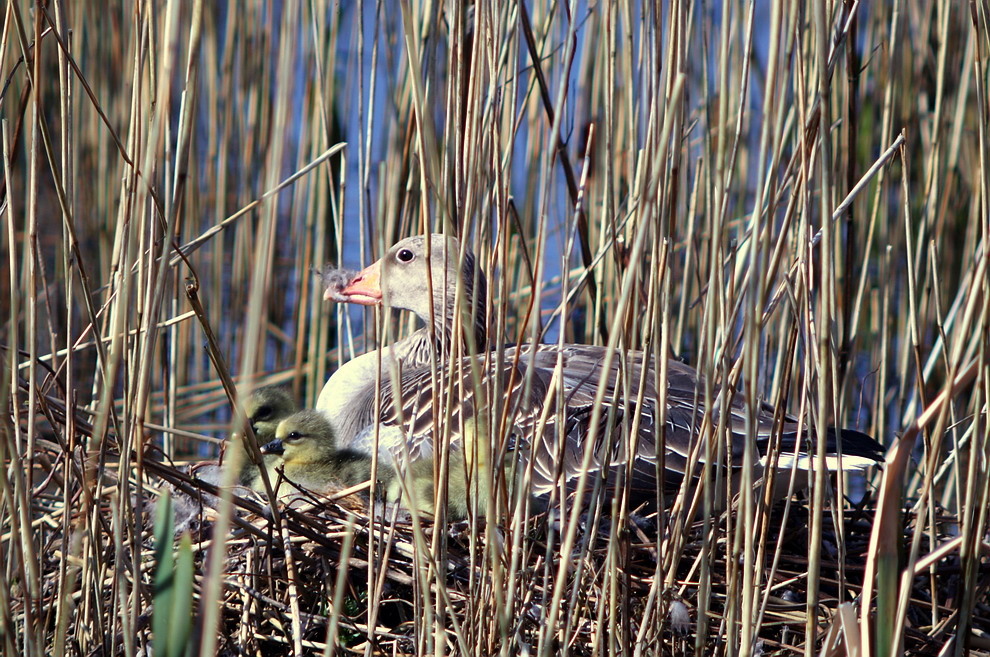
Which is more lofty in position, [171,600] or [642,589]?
[171,600]

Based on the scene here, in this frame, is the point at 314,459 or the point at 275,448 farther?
the point at 314,459

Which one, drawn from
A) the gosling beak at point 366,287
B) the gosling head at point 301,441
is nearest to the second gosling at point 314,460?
the gosling head at point 301,441

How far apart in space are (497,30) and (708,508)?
2.85ft

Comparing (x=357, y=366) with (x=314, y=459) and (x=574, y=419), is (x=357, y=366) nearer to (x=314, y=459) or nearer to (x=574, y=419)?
(x=314, y=459)

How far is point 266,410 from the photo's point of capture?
9.58ft

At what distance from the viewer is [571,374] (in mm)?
2818

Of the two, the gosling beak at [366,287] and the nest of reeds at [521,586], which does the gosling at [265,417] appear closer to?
the nest of reeds at [521,586]

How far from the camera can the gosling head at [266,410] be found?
2895mm

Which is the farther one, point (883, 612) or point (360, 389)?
point (360, 389)

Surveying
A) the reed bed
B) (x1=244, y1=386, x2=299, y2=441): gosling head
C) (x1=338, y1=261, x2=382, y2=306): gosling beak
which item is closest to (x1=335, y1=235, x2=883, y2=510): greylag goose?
(x1=338, y1=261, x2=382, y2=306): gosling beak

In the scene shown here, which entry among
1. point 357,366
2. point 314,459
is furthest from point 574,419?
point 357,366

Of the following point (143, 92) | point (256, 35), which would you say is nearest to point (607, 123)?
point (143, 92)

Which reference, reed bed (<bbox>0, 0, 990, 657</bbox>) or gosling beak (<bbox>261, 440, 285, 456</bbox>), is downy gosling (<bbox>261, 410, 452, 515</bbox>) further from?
reed bed (<bbox>0, 0, 990, 657</bbox>)

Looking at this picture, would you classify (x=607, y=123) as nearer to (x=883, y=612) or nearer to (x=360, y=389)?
(x=883, y=612)
